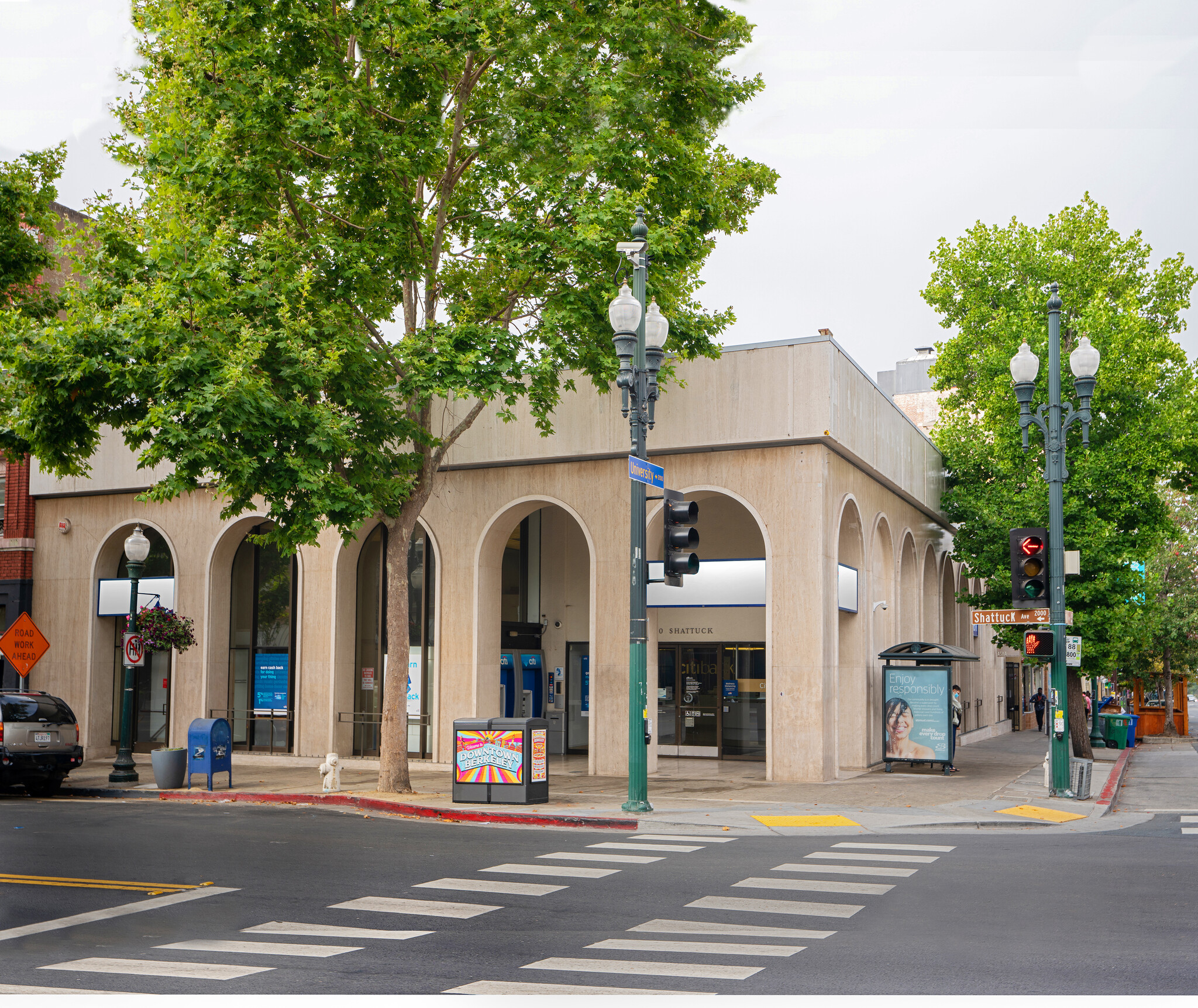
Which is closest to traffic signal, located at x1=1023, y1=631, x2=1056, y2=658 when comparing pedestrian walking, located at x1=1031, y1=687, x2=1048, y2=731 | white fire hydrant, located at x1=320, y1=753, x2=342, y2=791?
white fire hydrant, located at x1=320, y1=753, x2=342, y2=791

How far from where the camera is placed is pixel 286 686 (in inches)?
1032

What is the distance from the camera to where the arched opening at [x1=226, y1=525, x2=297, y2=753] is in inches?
1027

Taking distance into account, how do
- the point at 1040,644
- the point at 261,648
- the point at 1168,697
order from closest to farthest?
the point at 1040,644
the point at 261,648
the point at 1168,697

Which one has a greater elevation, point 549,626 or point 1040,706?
point 549,626

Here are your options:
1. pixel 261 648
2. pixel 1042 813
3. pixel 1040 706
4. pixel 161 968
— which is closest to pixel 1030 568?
pixel 1042 813

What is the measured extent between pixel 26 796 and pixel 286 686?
6.98 metres

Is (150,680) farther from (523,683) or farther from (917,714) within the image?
(917,714)

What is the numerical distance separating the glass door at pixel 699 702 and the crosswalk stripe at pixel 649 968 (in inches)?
683

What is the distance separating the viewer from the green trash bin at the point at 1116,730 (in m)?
33.5

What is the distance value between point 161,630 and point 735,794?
A: 1200 cm

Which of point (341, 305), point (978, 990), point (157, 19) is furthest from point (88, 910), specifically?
point (157, 19)

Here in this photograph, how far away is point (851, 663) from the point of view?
23859 mm

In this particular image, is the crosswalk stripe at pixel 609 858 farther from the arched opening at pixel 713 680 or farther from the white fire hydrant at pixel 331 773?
the arched opening at pixel 713 680

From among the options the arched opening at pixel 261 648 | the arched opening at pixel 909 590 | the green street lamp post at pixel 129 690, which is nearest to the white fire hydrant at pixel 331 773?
the green street lamp post at pixel 129 690
